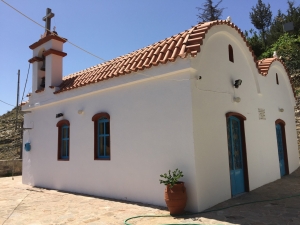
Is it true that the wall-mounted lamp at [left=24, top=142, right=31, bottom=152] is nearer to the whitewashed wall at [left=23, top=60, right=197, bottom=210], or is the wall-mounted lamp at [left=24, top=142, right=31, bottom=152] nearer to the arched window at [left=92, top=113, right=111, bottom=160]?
the whitewashed wall at [left=23, top=60, right=197, bottom=210]

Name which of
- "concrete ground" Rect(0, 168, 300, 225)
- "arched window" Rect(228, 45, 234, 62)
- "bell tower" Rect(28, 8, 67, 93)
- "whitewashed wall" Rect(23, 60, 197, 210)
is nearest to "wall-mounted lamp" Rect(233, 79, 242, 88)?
"arched window" Rect(228, 45, 234, 62)

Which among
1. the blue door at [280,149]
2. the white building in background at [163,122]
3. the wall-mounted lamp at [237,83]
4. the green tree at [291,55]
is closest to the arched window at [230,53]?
the white building in background at [163,122]

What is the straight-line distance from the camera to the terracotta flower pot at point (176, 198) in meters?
5.19

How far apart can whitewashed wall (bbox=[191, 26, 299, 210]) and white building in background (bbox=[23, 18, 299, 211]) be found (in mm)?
31

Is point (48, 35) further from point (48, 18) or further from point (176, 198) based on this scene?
point (176, 198)

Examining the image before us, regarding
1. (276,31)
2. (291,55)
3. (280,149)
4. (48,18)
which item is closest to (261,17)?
(276,31)

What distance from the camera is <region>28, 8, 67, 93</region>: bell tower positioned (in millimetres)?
9719

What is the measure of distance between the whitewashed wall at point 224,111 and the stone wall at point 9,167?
11.9m

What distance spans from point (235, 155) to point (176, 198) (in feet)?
9.17

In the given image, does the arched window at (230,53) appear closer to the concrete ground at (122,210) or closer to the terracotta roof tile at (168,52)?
the terracotta roof tile at (168,52)

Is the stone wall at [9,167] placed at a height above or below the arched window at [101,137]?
below

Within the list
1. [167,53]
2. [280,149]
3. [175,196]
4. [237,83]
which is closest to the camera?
[175,196]

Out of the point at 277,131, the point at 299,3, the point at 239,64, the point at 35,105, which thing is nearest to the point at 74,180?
the point at 35,105

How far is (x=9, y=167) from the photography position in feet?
44.9
